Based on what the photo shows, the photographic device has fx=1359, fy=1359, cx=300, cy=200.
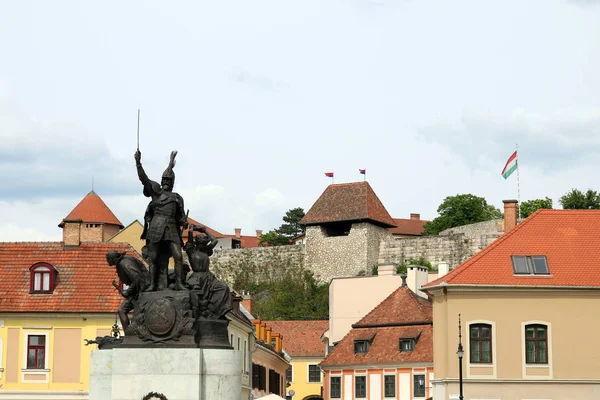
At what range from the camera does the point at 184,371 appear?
64.2 feet

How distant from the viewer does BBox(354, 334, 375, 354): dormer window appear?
191ft

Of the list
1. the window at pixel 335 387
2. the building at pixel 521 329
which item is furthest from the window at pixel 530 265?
the window at pixel 335 387

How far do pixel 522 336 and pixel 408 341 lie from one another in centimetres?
1498

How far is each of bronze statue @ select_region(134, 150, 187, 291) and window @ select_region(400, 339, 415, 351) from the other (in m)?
37.4

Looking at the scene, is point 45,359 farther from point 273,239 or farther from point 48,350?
point 273,239

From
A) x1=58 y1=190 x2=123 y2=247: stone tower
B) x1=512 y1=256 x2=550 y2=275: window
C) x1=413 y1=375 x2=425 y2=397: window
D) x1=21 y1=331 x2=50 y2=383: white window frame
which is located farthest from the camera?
x1=58 y1=190 x2=123 y2=247: stone tower

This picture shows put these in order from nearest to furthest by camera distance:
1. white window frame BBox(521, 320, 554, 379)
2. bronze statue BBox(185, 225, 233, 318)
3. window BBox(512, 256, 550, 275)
Result: bronze statue BBox(185, 225, 233, 318) → white window frame BBox(521, 320, 554, 379) → window BBox(512, 256, 550, 275)

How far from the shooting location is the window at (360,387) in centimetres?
5756

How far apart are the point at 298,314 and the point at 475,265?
5524 cm

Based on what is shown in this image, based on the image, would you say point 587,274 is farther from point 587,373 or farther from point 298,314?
point 298,314

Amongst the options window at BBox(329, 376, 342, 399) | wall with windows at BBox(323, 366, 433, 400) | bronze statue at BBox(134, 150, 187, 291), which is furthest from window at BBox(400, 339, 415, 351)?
bronze statue at BBox(134, 150, 187, 291)

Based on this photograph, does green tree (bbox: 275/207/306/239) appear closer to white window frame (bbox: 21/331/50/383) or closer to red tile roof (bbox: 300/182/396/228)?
red tile roof (bbox: 300/182/396/228)

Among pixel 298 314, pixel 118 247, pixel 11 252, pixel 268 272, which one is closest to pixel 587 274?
pixel 118 247

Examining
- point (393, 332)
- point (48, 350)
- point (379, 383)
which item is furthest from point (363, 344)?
point (48, 350)
